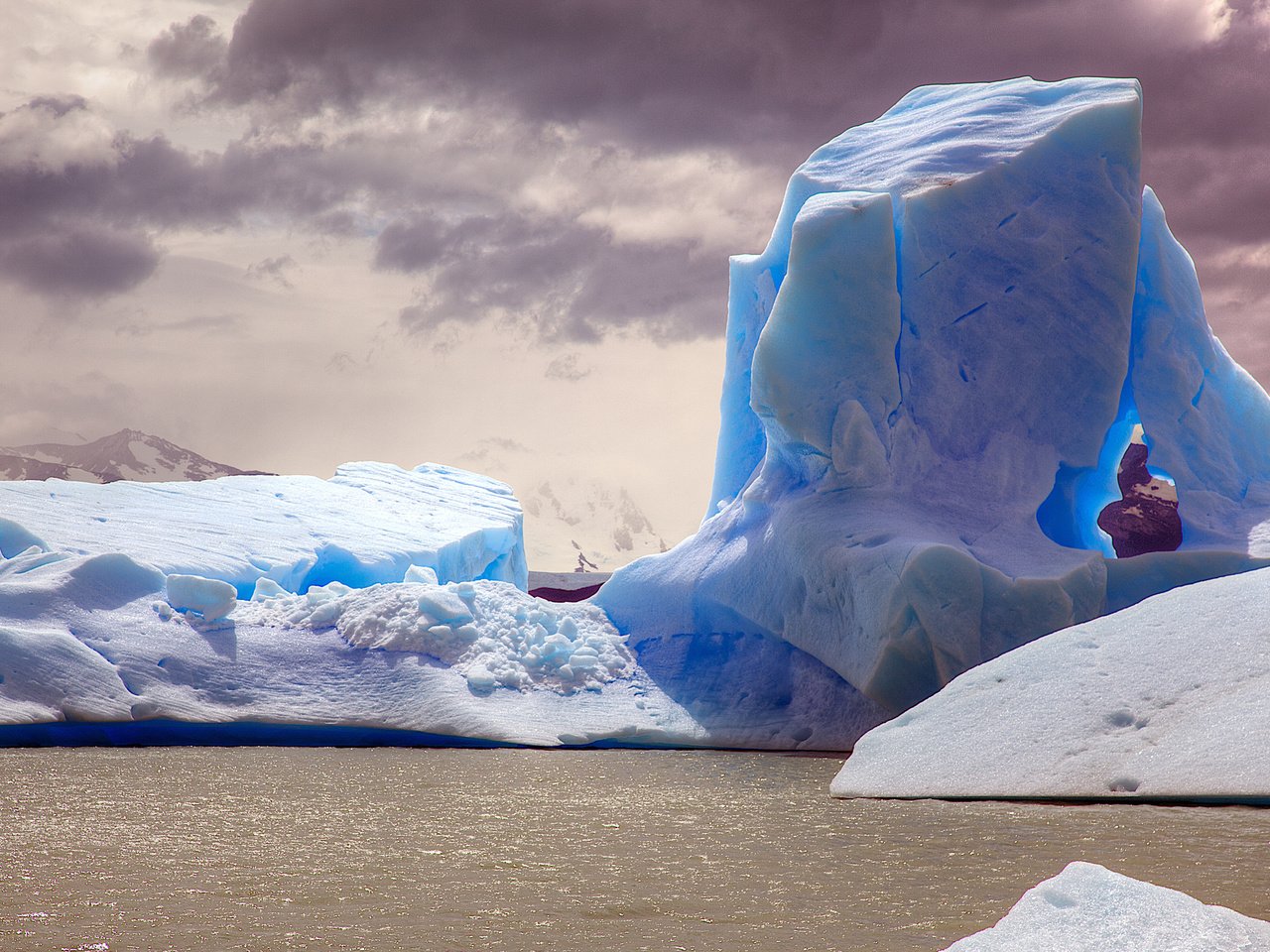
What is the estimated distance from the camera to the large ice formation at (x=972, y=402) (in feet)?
24.5

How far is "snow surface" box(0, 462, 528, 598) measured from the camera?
8719 millimetres

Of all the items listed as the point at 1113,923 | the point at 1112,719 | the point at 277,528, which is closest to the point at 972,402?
the point at 1112,719

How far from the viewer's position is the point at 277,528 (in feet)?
32.8

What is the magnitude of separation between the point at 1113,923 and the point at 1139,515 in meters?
29.7

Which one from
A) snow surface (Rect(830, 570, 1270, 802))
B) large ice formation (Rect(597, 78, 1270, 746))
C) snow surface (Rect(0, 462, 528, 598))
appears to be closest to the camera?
snow surface (Rect(830, 570, 1270, 802))

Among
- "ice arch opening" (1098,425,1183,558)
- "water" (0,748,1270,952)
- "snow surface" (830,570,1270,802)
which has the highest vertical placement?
"ice arch opening" (1098,425,1183,558)

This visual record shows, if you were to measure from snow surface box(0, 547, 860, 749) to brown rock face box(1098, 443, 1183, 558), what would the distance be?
2100cm

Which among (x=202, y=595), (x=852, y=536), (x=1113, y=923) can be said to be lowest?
(x=1113, y=923)

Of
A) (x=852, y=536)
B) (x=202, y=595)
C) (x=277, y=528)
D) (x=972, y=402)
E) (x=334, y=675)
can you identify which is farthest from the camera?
(x=277, y=528)

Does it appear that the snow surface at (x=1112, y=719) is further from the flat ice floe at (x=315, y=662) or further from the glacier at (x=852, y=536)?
the flat ice floe at (x=315, y=662)

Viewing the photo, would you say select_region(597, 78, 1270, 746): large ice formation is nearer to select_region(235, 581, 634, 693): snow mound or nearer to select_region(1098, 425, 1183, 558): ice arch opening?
select_region(235, 581, 634, 693): snow mound

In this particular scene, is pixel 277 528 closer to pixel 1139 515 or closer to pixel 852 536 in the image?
pixel 852 536

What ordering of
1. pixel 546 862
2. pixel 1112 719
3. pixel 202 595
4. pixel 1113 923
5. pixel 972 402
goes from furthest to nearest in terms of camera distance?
pixel 972 402 < pixel 202 595 < pixel 1112 719 < pixel 546 862 < pixel 1113 923

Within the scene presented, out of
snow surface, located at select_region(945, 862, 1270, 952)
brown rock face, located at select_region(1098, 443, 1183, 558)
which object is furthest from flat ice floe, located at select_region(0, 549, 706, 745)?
brown rock face, located at select_region(1098, 443, 1183, 558)
